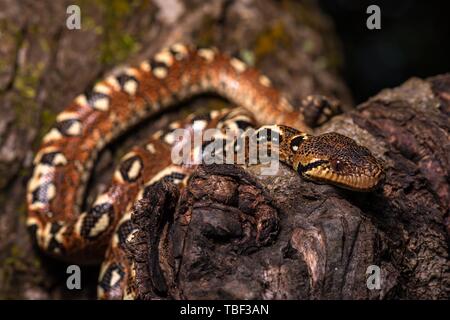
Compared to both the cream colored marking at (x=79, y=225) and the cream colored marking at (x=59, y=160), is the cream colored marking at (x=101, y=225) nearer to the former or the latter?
the cream colored marking at (x=79, y=225)

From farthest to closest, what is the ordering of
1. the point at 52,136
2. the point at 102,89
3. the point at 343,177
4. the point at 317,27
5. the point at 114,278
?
the point at 317,27
the point at 102,89
the point at 52,136
the point at 114,278
the point at 343,177

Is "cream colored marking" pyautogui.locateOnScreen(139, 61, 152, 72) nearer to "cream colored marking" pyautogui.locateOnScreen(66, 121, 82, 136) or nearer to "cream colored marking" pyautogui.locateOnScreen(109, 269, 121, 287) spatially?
"cream colored marking" pyautogui.locateOnScreen(66, 121, 82, 136)

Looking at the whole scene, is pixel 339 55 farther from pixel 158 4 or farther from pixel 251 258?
pixel 251 258

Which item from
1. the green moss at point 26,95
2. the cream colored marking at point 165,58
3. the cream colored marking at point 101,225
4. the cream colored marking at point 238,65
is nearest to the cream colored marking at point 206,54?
the cream colored marking at point 238,65

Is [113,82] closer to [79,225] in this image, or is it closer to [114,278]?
[79,225]

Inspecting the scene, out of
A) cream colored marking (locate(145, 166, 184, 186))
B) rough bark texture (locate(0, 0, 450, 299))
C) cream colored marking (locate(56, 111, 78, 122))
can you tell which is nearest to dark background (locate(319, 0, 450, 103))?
rough bark texture (locate(0, 0, 450, 299))

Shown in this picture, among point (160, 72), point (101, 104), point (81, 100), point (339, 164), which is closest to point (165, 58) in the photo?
point (160, 72)
